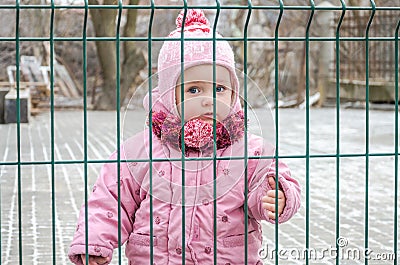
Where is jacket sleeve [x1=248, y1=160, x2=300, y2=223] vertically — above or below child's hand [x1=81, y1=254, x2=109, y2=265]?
above

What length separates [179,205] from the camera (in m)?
3.43

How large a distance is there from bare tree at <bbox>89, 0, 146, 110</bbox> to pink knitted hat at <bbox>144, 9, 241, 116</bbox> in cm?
1964

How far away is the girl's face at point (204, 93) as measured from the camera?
341cm

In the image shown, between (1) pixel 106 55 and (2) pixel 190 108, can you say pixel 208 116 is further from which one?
(1) pixel 106 55

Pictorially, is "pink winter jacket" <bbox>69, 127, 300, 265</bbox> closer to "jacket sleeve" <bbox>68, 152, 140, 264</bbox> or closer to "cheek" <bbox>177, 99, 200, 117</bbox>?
"jacket sleeve" <bbox>68, 152, 140, 264</bbox>

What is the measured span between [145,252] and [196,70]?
0.65 m

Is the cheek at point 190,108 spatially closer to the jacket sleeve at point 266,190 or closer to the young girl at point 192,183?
the young girl at point 192,183

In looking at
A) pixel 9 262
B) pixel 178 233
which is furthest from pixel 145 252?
pixel 9 262

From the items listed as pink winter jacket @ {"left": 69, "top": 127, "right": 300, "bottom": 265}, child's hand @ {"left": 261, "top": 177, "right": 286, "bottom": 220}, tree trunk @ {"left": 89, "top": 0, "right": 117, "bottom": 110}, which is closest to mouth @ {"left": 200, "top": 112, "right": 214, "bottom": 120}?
pink winter jacket @ {"left": 69, "top": 127, "right": 300, "bottom": 265}

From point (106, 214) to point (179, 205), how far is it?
254mm

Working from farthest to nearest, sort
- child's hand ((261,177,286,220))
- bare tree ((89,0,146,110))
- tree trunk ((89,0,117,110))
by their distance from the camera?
bare tree ((89,0,146,110)) → tree trunk ((89,0,117,110)) → child's hand ((261,177,286,220))

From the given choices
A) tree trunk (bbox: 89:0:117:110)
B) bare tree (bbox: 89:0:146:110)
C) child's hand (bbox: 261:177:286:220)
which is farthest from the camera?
bare tree (bbox: 89:0:146:110)

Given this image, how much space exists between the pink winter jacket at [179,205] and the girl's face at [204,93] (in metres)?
0.13

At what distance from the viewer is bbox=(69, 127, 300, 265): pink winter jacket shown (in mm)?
3412
